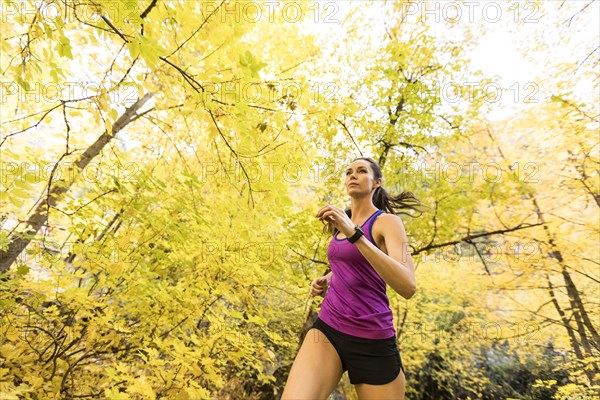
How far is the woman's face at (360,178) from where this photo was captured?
76.9 inches

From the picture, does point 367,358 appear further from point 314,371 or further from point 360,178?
point 360,178

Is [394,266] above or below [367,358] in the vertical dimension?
above

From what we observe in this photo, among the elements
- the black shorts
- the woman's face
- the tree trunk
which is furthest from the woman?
the tree trunk

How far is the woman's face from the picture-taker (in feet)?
6.41

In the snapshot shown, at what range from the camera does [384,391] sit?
1.40 m

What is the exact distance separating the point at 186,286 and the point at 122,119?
3.17m

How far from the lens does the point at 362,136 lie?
4.73 meters

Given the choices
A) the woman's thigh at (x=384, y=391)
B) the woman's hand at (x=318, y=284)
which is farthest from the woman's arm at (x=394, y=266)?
the woman's hand at (x=318, y=284)

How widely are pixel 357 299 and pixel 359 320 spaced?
4.6 inches

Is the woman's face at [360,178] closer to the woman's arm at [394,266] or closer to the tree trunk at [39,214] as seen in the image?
the woman's arm at [394,266]

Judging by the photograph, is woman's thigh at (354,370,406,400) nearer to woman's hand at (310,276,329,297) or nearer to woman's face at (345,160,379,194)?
woman's hand at (310,276,329,297)

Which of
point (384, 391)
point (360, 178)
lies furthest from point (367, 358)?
point (360, 178)

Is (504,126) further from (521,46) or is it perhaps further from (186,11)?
(186,11)

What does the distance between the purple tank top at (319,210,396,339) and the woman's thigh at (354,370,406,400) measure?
0.22 meters
